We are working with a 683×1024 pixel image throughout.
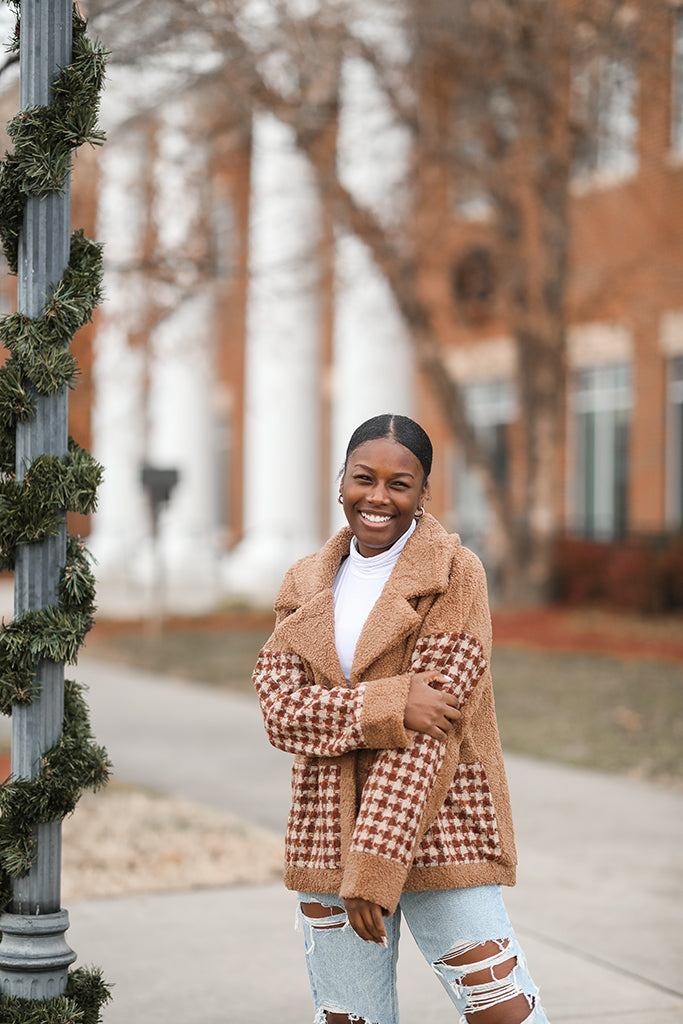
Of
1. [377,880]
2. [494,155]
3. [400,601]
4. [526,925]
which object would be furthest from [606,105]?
[377,880]

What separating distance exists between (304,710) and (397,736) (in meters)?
0.20

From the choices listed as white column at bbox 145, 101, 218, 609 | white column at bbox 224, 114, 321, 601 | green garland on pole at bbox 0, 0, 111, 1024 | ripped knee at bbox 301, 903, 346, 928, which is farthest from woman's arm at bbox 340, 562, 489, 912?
white column at bbox 224, 114, 321, 601

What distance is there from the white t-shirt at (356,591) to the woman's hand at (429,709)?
0.18 metres

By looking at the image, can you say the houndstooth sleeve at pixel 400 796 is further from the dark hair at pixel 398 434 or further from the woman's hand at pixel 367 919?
the dark hair at pixel 398 434

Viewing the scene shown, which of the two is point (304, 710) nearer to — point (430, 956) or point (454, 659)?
point (454, 659)

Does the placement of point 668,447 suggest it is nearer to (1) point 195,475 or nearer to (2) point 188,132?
(2) point 188,132

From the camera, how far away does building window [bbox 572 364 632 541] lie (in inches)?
787

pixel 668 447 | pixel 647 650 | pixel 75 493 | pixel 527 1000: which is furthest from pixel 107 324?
pixel 527 1000

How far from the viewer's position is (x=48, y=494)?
3.41 meters

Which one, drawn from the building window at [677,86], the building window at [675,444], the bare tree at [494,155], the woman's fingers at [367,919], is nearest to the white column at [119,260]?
the bare tree at [494,155]

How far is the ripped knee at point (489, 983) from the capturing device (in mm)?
2938

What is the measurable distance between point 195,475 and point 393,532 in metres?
24.8

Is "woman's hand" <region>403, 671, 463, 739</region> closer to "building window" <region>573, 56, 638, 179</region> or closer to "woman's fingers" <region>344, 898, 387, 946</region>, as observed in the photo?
"woman's fingers" <region>344, 898, 387, 946</region>

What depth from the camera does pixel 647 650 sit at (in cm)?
1484
